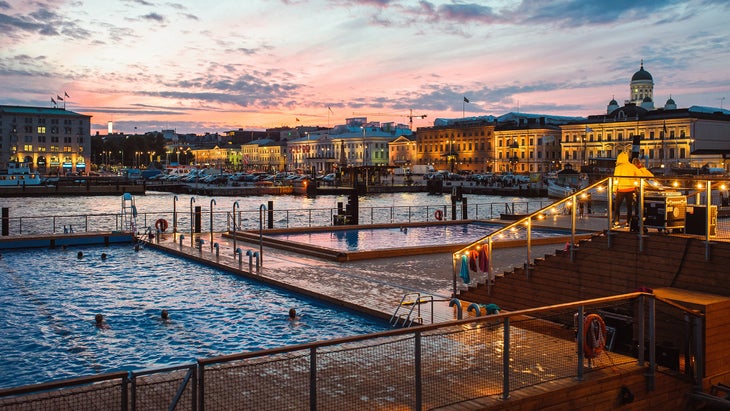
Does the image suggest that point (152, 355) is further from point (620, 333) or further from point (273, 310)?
point (620, 333)

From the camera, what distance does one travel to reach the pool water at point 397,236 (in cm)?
3161

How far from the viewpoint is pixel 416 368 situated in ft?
28.7

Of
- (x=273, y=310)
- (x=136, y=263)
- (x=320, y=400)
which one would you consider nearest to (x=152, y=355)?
(x=273, y=310)

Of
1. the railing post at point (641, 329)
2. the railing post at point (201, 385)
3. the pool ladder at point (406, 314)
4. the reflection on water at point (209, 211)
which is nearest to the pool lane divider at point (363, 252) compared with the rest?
the reflection on water at point (209, 211)

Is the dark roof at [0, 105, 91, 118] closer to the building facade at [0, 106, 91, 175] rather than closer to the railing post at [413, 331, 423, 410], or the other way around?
the building facade at [0, 106, 91, 175]

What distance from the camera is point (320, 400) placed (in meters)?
8.90

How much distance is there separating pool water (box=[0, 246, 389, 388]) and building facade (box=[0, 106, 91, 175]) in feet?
514

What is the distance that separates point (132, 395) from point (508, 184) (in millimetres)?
112478

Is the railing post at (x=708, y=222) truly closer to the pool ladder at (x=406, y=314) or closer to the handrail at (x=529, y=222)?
the handrail at (x=529, y=222)

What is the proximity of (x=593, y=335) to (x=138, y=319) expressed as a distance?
1241cm

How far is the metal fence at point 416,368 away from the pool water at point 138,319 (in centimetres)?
515

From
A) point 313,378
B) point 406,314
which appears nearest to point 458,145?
point 406,314

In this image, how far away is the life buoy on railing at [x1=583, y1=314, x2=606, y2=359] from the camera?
10.6m

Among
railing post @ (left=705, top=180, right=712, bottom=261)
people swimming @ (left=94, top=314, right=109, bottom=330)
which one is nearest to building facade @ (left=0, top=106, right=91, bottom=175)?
people swimming @ (left=94, top=314, right=109, bottom=330)
